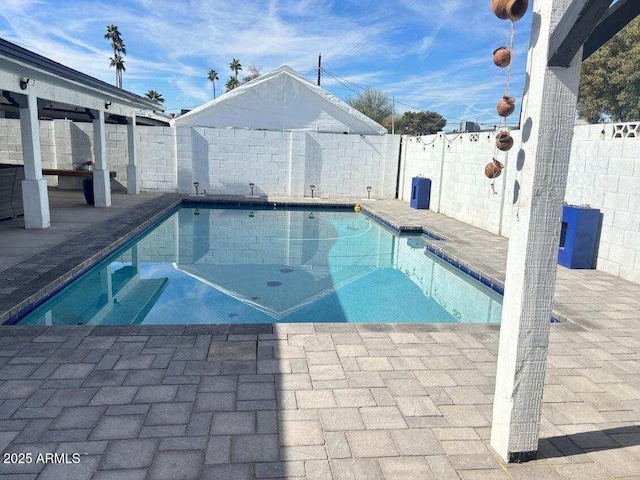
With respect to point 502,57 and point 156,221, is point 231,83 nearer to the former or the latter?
point 156,221

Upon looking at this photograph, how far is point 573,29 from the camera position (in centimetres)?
188

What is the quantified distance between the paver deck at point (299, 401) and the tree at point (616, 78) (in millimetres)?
18602

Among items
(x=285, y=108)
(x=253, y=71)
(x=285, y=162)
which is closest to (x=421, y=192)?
(x=285, y=162)

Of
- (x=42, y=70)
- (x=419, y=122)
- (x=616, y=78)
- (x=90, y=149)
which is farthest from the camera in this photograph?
(x=419, y=122)

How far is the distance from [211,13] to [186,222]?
23.3ft

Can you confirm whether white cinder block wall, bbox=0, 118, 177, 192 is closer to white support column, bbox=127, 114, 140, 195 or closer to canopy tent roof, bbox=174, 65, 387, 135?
white support column, bbox=127, 114, 140, 195

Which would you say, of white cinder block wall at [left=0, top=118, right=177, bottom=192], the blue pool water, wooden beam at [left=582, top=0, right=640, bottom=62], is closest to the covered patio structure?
the blue pool water

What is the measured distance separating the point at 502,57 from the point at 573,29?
0.56 metres

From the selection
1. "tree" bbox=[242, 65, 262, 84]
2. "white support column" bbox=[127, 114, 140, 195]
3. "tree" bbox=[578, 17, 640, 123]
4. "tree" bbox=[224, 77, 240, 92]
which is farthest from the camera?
"tree" bbox=[242, 65, 262, 84]

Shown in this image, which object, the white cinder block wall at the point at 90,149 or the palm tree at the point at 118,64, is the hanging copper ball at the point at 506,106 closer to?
the white cinder block wall at the point at 90,149

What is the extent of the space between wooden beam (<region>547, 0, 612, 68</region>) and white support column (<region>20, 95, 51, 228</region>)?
8.05m

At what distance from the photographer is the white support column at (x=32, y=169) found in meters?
7.41

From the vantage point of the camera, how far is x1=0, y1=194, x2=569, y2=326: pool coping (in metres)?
4.72

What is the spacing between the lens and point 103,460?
232 cm
